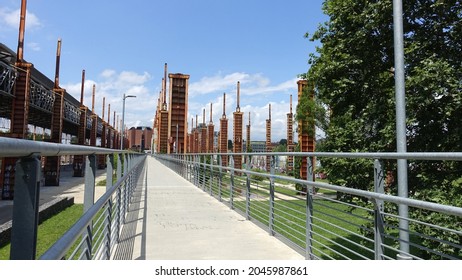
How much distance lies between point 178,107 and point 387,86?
5153cm

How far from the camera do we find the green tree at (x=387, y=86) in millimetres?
6492

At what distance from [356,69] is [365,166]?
90.1 inches

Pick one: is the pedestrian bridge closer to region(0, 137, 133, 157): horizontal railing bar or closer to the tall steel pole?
region(0, 137, 133, 157): horizontal railing bar

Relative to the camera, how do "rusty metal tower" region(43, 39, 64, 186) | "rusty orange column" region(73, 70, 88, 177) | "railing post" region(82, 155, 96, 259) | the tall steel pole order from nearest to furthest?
"railing post" region(82, 155, 96, 259)
the tall steel pole
"rusty metal tower" region(43, 39, 64, 186)
"rusty orange column" region(73, 70, 88, 177)

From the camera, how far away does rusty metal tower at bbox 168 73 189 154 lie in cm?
5734

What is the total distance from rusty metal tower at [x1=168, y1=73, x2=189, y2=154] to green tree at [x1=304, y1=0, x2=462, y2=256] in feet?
160

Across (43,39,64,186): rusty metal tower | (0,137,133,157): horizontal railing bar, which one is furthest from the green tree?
(43,39,64,186): rusty metal tower

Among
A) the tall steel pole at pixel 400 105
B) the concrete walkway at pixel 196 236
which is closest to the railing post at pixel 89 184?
the concrete walkway at pixel 196 236

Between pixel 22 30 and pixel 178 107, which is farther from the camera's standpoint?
pixel 178 107

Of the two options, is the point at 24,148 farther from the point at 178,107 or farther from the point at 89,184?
the point at 178,107

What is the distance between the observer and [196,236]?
6.13 m

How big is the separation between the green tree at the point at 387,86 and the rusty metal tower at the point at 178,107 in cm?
4873

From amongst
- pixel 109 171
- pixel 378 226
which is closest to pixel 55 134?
pixel 109 171
